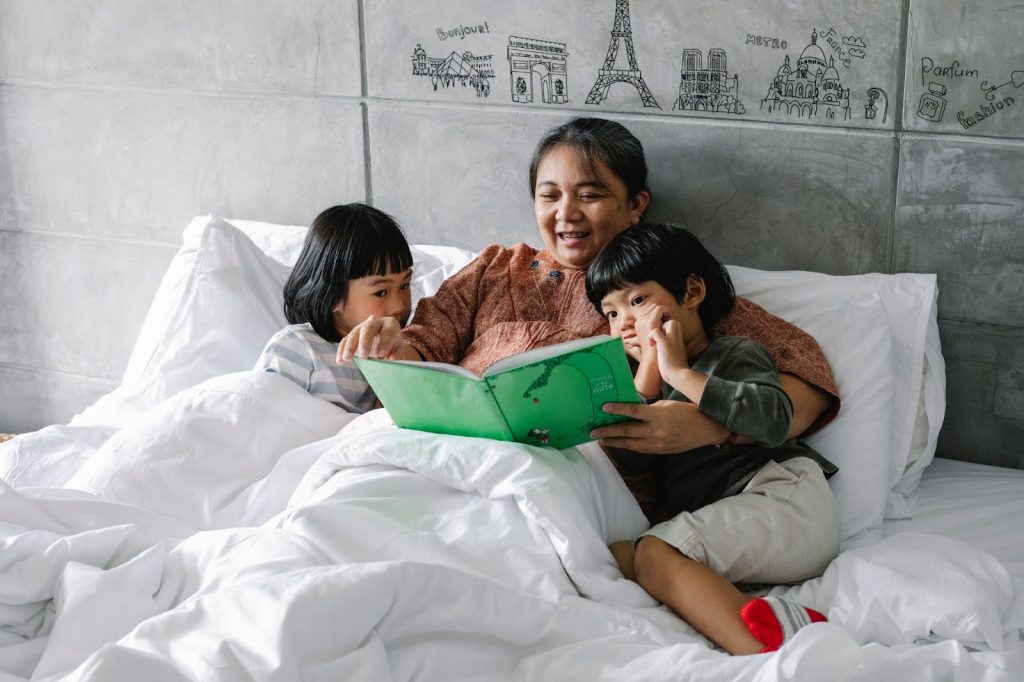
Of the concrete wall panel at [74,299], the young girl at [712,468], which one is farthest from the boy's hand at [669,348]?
the concrete wall panel at [74,299]

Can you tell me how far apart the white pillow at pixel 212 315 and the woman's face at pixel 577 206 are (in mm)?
326

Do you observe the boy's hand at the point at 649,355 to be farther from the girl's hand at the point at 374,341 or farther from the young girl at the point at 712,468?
the girl's hand at the point at 374,341

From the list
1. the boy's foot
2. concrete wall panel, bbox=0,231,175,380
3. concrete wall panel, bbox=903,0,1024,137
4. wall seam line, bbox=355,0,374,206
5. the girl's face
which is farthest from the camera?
concrete wall panel, bbox=0,231,175,380

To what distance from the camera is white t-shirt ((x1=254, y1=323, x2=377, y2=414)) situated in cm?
205

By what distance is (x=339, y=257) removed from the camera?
2.08m

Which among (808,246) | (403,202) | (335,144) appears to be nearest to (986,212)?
(808,246)

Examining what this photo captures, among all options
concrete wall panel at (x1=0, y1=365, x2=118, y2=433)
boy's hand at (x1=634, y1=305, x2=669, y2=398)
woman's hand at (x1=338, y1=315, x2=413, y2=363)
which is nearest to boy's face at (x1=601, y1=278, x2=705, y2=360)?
boy's hand at (x1=634, y1=305, x2=669, y2=398)

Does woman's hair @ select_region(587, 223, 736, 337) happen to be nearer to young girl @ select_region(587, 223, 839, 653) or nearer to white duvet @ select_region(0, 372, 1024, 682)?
young girl @ select_region(587, 223, 839, 653)

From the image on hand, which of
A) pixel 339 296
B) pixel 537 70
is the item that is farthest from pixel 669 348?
pixel 537 70

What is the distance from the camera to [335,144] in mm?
2574

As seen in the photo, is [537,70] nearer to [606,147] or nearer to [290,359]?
[606,147]

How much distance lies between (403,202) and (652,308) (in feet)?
2.95

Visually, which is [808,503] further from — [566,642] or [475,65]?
[475,65]

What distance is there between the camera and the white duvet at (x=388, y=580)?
126 centimetres
